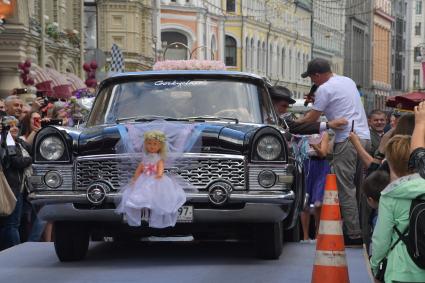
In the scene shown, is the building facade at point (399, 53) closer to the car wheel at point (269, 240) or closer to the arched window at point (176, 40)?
the arched window at point (176, 40)

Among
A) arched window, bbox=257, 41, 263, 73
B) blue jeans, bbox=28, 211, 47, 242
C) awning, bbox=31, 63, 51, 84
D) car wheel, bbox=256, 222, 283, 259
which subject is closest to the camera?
car wheel, bbox=256, 222, 283, 259

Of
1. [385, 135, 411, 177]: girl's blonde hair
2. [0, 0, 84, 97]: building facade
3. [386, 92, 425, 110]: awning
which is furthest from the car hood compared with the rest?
[0, 0, 84, 97]: building facade

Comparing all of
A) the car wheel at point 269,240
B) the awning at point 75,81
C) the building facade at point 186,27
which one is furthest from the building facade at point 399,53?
the car wheel at point 269,240

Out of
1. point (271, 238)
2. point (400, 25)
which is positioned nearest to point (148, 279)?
point (271, 238)

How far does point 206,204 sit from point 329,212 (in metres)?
1.32

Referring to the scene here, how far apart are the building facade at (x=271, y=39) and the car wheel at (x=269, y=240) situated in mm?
84122

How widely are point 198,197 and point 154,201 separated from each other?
35cm

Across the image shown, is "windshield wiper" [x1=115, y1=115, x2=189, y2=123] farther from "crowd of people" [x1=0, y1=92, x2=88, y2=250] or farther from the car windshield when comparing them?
"crowd of people" [x1=0, y1=92, x2=88, y2=250]

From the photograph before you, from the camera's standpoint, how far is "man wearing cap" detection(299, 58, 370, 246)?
452 inches

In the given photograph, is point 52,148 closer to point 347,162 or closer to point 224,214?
point 224,214

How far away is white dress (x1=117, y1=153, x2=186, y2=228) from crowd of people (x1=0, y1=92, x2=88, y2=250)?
8.37 feet

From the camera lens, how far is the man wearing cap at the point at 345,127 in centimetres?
1147

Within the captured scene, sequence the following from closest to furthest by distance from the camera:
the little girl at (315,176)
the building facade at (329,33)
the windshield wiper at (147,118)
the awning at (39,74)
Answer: the windshield wiper at (147,118) → the little girl at (315,176) → the awning at (39,74) → the building facade at (329,33)

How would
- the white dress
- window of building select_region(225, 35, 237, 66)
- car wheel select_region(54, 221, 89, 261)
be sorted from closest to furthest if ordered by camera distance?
the white dress, car wheel select_region(54, 221, 89, 261), window of building select_region(225, 35, 237, 66)
